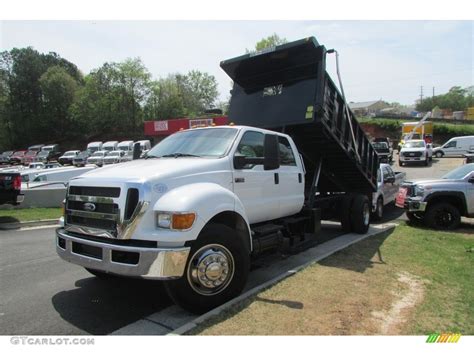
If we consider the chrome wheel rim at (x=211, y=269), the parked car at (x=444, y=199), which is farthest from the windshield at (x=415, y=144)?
the chrome wheel rim at (x=211, y=269)

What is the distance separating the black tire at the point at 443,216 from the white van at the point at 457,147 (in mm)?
26350

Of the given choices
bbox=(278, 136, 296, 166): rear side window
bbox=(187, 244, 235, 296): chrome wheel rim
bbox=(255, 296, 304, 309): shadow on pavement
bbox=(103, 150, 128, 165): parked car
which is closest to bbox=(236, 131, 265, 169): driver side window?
bbox=(278, 136, 296, 166): rear side window

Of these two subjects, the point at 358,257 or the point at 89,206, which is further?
the point at 358,257

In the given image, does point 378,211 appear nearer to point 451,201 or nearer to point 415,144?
point 451,201

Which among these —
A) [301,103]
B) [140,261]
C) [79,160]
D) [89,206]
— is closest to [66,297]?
[89,206]

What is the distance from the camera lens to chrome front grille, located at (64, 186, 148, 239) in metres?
3.90

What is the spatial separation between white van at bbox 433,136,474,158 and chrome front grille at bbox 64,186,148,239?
34.0 meters

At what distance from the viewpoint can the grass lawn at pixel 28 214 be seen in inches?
426

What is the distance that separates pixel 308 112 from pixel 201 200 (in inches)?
133

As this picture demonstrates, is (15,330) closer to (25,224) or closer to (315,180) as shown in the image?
(315,180)

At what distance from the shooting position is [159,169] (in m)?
4.38

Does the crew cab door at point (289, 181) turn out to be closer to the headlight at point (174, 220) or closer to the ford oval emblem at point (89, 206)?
the headlight at point (174, 220)

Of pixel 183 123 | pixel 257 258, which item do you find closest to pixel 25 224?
pixel 257 258

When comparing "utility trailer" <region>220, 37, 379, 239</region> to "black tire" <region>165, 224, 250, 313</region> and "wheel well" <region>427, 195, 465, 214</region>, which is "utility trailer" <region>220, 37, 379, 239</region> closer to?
"wheel well" <region>427, 195, 465, 214</region>
